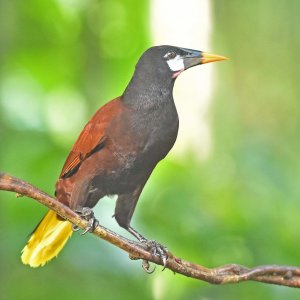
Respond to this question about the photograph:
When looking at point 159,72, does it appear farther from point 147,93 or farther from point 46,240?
point 46,240

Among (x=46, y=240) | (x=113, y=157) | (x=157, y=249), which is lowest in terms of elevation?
(x=46, y=240)

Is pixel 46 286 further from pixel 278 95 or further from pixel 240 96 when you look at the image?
pixel 278 95

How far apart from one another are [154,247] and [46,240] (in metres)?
0.58

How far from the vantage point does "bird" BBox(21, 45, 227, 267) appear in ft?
9.09

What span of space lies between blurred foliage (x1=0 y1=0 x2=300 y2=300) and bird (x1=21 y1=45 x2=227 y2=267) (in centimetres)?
51

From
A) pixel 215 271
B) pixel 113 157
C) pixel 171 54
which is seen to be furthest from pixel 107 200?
pixel 215 271

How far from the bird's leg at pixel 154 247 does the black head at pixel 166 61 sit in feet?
1.88

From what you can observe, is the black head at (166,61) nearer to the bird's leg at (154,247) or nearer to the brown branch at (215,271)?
the bird's leg at (154,247)

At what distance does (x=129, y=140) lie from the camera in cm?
279

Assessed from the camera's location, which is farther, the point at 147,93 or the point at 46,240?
the point at 46,240

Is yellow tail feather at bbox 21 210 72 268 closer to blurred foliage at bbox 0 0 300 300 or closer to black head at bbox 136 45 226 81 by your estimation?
blurred foliage at bbox 0 0 300 300

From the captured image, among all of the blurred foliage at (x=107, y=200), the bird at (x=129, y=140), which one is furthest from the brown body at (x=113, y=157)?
the blurred foliage at (x=107, y=200)

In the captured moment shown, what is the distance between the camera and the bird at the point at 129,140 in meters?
2.77

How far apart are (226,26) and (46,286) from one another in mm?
6078
